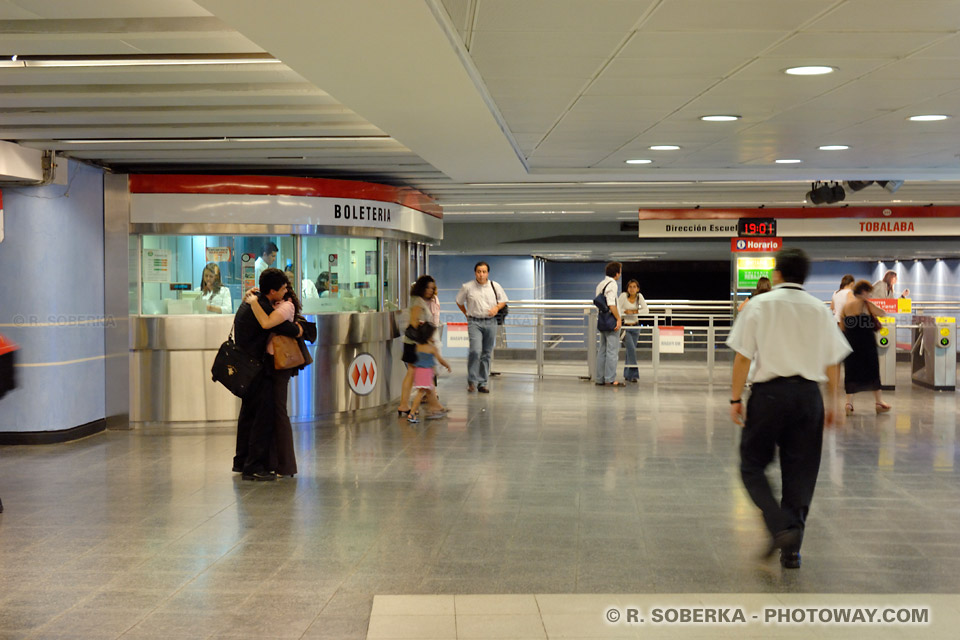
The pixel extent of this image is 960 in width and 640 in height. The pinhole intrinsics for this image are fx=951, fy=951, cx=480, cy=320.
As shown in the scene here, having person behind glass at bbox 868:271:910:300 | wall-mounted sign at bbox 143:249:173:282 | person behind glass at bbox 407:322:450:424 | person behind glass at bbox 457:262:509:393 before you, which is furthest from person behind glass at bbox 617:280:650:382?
wall-mounted sign at bbox 143:249:173:282

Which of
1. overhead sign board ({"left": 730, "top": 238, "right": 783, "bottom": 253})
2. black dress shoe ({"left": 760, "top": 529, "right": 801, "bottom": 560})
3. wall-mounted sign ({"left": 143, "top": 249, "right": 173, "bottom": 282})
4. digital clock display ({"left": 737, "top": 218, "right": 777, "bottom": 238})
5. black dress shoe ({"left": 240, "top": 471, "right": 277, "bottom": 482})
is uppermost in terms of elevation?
digital clock display ({"left": 737, "top": 218, "right": 777, "bottom": 238})

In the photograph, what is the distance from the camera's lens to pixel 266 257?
416 inches

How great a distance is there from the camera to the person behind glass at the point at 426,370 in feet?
33.3

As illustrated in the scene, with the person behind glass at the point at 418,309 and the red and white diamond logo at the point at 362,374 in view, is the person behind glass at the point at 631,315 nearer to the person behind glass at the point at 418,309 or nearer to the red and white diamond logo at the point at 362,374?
the red and white diamond logo at the point at 362,374

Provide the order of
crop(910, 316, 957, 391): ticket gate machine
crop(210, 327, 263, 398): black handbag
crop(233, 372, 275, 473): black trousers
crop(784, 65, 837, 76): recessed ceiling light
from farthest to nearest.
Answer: crop(910, 316, 957, 391): ticket gate machine < crop(233, 372, 275, 473): black trousers < crop(210, 327, 263, 398): black handbag < crop(784, 65, 837, 76): recessed ceiling light

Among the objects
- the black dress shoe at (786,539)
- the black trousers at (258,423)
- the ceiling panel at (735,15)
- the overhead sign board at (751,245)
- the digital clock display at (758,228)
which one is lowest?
the black dress shoe at (786,539)

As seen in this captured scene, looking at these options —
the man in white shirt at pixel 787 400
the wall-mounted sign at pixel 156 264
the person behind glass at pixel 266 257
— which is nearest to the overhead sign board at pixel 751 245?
the person behind glass at pixel 266 257

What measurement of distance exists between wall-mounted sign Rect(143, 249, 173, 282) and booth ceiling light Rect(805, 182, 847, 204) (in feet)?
28.2

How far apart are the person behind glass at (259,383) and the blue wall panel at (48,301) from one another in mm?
2825

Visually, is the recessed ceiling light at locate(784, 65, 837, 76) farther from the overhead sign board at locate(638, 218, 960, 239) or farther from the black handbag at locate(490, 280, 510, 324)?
the overhead sign board at locate(638, 218, 960, 239)

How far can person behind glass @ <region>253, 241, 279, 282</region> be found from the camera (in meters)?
10.5

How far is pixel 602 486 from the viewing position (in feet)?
23.6

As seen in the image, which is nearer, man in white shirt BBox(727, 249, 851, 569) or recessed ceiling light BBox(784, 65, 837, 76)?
man in white shirt BBox(727, 249, 851, 569)

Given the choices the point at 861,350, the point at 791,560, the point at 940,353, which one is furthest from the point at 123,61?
the point at 940,353
